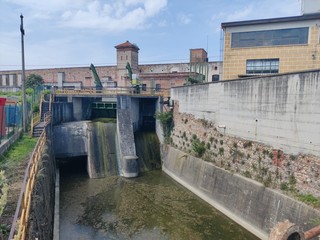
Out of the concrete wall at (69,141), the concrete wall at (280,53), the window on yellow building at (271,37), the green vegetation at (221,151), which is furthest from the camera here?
the concrete wall at (69,141)

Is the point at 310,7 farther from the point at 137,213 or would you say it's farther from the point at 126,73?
the point at 126,73

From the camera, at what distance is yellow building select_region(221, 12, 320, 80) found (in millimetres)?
17094

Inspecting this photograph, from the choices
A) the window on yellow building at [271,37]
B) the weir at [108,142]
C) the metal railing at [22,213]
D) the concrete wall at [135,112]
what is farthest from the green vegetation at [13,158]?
→ the window on yellow building at [271,37]

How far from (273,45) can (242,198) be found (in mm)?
11532

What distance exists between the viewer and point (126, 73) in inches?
1393

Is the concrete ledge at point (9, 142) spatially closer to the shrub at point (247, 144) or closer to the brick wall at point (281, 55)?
the shrub at point (247, 144)

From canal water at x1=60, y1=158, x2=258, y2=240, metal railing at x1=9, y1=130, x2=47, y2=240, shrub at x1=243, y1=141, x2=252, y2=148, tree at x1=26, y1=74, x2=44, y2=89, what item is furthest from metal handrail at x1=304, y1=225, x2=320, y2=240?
tree at x1=26, y1=74, x2=44, y2=89

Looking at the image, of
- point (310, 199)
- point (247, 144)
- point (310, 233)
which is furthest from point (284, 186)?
point (310, 233)

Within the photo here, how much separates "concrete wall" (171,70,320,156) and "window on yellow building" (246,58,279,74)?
233 inches

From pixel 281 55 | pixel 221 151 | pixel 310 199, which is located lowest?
pixel 310 199

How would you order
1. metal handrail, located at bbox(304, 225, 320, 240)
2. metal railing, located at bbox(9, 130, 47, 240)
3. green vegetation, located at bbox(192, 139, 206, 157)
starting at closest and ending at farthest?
1. metal handrail, located at bbox(304, 225, 320, 240)
2. metal railing, located at bbox(9, 130, 47, 240)
3. green vegetation, located at bbox(192, 139, 206, 157)

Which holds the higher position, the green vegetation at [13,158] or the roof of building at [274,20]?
the roof of building at [274,20]

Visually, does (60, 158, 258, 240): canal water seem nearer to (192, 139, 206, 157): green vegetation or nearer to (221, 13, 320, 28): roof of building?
(192, 139, 206, 157): green vegetation

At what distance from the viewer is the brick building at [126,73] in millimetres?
31130
